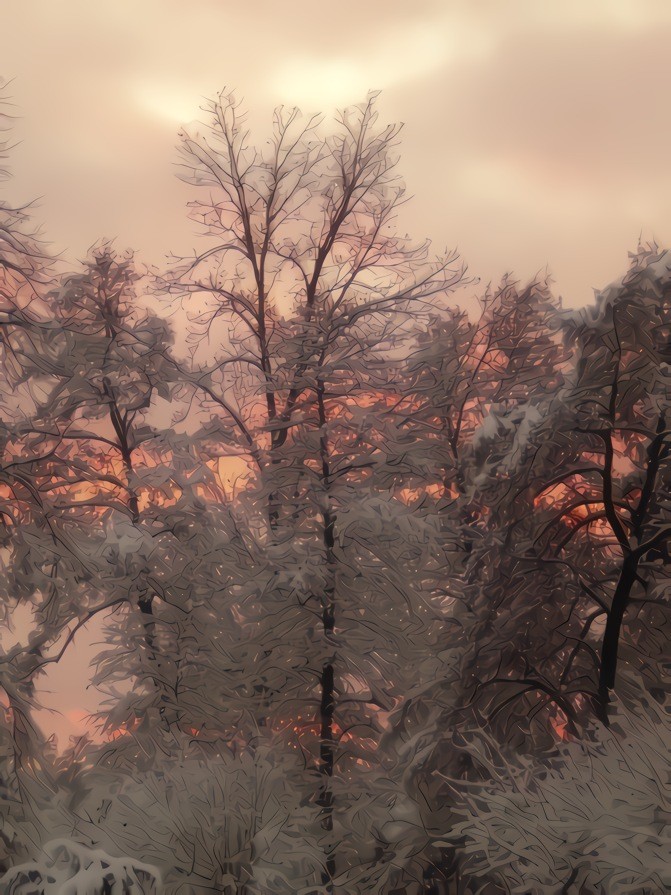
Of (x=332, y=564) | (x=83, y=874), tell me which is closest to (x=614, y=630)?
(x=332, y=564)

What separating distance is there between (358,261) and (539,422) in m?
5.56

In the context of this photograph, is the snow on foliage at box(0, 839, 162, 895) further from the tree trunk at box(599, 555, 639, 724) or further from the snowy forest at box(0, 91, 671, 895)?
the tree trunk at box(599, 555, 639, 724)

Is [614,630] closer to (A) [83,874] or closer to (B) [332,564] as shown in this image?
(B) [332,564]

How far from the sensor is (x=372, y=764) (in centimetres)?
1280

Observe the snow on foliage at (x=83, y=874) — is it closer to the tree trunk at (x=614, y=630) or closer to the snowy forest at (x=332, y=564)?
the snowy forest at (x=332, y=564)

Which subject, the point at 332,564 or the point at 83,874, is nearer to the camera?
the point at 83,874

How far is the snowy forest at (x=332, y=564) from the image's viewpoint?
31.4 ft

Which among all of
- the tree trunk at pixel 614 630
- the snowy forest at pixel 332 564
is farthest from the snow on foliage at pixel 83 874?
the tree trunk at pixel 614 630

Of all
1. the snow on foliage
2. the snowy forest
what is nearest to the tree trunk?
the snowy forest

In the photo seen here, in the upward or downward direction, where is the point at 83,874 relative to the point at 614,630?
downward

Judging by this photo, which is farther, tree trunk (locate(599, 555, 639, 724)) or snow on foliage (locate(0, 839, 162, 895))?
tree trunk (locate(599, 555, 639, 724))

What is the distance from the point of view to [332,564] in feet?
41.0

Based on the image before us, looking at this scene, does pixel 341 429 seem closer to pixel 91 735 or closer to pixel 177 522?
pixel 177 522

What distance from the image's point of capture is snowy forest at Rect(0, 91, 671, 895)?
31.4 ft
